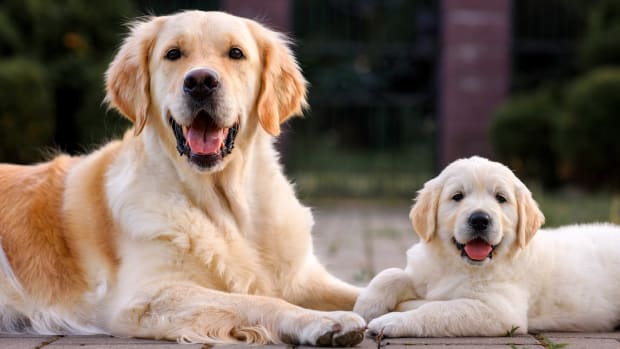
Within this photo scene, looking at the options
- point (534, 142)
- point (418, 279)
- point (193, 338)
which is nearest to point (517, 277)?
point (418, 279)

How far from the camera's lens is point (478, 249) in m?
4.16

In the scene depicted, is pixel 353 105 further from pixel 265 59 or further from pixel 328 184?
pixel 265 59

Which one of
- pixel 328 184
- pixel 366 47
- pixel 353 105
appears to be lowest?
pixel 328 184

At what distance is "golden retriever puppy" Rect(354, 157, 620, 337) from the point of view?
403cm

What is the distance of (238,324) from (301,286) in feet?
2.35

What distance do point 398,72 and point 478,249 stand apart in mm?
8591

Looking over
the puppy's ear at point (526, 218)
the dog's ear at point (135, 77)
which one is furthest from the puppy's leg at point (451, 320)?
the dog's ear at point (135, 77)

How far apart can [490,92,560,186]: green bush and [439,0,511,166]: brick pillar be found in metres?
0.51

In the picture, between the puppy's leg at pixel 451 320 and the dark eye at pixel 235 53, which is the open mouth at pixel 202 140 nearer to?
the dark eye at pixel 235 53

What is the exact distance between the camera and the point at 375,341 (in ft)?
12.6

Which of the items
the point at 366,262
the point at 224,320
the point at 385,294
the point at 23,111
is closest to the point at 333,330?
the point at 224,320

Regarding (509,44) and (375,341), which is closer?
(375,341)

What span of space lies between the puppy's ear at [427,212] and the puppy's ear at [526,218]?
377 mm

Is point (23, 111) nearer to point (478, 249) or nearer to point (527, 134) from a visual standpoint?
point (527, 134)
